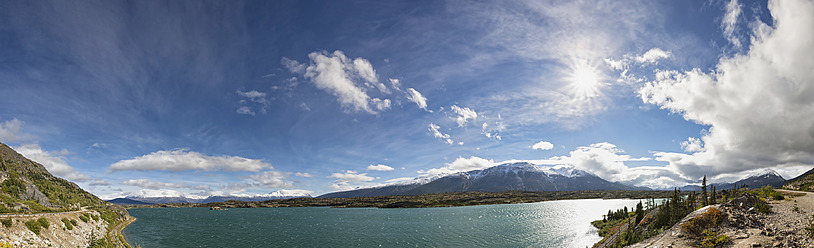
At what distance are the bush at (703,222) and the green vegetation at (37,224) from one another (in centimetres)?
7294

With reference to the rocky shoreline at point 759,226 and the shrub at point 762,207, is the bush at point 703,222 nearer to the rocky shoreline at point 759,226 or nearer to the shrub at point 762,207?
the rocky shoreline at point 759,226

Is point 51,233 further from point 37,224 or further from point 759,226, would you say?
point 759,226

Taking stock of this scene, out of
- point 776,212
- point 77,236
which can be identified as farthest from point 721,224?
point 77,236

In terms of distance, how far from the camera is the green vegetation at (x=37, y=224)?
121 feet

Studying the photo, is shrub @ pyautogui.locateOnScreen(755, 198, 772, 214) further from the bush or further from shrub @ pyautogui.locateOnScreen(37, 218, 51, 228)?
shrub @ pyautogui.locateOnScreen(37, 218, 51, 228)

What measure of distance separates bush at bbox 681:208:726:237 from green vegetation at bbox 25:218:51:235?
72938 millimetres

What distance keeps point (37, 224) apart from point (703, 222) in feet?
251

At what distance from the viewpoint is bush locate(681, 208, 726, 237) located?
87.3 ft

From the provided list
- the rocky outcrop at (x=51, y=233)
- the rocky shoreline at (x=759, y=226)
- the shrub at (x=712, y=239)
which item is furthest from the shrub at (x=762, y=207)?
the rocky outcrop at (x=51, y=233)

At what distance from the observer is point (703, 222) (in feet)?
89.1

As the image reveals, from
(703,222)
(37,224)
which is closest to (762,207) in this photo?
(703,222)

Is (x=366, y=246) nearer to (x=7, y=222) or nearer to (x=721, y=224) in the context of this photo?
(x=7, y=222)

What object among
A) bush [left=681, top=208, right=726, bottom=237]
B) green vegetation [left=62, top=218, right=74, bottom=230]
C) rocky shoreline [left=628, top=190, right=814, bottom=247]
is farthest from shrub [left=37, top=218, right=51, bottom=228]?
bush [left=681, top=208, right=726, bottom=237]

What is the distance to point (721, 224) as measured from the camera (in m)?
26.2
